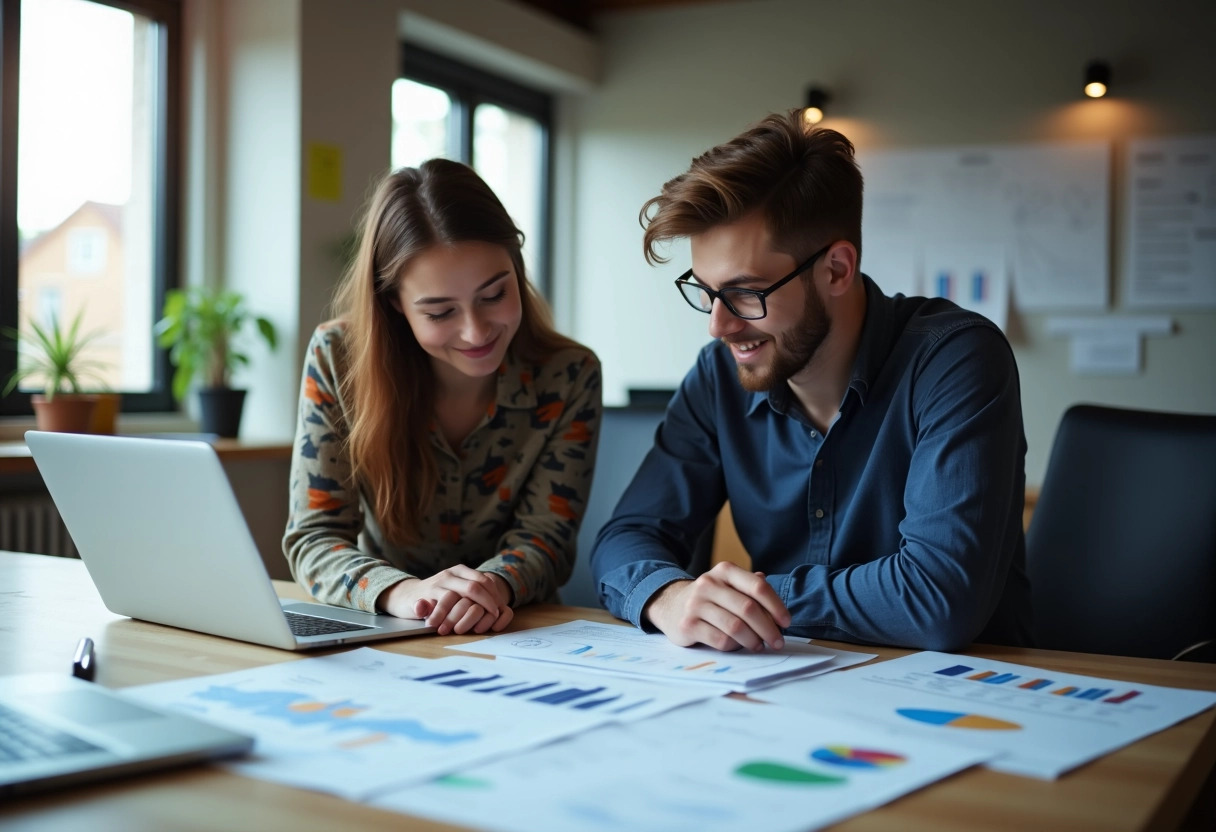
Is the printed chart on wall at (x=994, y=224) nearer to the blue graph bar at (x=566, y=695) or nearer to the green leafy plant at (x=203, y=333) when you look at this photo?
the green leafy plant at (x=203, y=333)

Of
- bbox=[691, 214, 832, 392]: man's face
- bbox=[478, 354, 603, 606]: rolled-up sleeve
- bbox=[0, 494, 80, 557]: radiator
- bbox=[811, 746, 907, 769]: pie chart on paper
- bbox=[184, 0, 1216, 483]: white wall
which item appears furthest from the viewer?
bbox=[184, 0, 1216, 483]: white wall

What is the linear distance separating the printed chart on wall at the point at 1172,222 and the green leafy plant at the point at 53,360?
11.3ft

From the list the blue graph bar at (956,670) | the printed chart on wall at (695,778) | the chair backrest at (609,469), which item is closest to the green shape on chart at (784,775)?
the printed chart on wall at (695,778)

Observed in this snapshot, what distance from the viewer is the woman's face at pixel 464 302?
165cm

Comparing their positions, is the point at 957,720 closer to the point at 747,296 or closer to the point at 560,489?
the point at 747,296

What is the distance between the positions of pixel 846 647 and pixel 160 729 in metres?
0.70

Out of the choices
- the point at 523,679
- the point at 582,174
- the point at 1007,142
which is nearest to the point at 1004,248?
A: the point at 1007,142

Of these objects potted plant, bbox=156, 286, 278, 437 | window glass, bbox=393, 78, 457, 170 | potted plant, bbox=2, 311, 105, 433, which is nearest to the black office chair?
potted plant, bbox=2, 311, 105, 433

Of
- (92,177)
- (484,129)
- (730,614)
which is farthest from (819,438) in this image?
(484,129)

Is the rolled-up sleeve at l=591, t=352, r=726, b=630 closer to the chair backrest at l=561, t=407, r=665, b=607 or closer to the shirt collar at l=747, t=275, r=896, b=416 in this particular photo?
the shirt collar at l=747, t=275, r=896, b=416

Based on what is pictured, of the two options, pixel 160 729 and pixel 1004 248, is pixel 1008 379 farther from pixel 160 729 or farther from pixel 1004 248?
pixel 1004 248

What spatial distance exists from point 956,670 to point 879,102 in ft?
12.4

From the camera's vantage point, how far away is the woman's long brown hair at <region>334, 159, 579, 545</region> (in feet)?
5.43

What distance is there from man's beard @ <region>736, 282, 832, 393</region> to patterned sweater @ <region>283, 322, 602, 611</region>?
331mm
